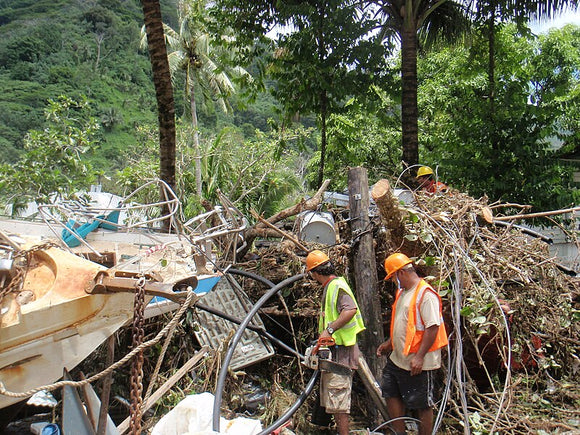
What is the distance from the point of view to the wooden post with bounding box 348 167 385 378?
16.9 feet

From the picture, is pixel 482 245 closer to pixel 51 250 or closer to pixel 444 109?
pixel 51 250

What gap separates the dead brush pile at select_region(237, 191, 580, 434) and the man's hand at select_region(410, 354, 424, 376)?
593mm

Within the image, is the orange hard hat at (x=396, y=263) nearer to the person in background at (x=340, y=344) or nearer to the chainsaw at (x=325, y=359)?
the person in background at (x=340, y=344)

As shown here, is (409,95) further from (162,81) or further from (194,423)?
(194,423)

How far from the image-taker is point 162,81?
23.6ft

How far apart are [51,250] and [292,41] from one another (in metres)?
7.10

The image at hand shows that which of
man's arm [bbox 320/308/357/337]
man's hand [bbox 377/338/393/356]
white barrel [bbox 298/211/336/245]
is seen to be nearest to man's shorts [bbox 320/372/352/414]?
man's hand [bbox 377/338/393/356]

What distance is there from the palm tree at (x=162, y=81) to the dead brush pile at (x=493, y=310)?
298 cm

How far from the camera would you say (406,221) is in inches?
206

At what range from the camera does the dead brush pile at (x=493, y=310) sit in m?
4.75

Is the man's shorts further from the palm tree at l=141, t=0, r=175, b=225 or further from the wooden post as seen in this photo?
the palm tree at l=141, t=0, r=175, b=225

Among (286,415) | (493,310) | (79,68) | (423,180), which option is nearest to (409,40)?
(423,180)

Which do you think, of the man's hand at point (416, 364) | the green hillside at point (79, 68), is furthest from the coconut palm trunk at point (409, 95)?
the green hillside at point (79, 68)

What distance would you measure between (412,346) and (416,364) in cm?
14
